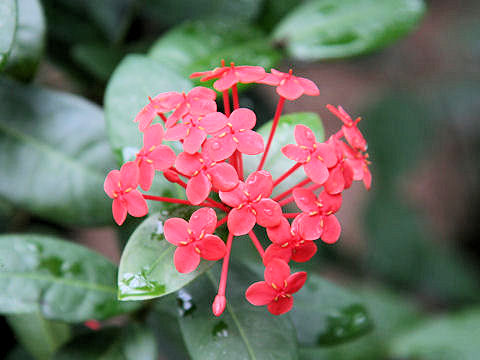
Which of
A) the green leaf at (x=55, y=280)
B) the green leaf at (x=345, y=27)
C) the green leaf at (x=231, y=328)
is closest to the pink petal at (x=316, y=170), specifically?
the green leaf at (x=231, y=328)

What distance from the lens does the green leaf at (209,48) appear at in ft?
4.30

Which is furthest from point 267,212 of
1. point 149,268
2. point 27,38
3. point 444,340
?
point 444,340

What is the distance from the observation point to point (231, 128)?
0.85 meters

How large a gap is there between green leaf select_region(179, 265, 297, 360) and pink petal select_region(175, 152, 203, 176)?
0.31m

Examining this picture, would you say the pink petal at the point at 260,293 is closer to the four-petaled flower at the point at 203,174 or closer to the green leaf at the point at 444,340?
the four-petaled flower at the point at 203,174

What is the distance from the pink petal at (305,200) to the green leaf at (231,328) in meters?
0.28

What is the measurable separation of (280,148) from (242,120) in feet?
0.91

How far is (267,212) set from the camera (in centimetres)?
81

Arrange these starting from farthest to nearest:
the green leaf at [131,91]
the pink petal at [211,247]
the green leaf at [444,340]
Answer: the green leaf at [444,340]
the green leaf at [131,91]
the pink petal at [211,247]

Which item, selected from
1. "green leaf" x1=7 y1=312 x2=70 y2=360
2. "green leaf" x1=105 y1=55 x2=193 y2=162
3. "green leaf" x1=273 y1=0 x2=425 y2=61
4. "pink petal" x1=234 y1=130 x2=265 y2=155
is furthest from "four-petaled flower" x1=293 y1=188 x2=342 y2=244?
"green leaf" x1=7 y1=312 x2=70 y2=360

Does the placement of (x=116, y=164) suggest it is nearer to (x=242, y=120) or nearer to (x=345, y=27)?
(x=242, y=120)

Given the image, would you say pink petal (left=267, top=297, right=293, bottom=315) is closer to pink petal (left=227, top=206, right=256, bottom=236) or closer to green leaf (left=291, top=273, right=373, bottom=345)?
pink petal (left=227, top=206, right=256, bottom=236)

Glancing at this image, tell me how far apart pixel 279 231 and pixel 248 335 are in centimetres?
25

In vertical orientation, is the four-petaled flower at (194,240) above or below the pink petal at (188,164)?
below
